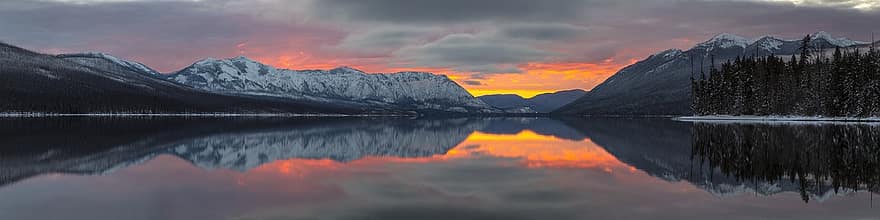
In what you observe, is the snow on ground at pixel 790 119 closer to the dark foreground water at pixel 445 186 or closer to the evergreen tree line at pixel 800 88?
the evergreen tree line at pixel 800 88

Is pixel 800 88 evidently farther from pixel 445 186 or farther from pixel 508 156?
pixel 445 186

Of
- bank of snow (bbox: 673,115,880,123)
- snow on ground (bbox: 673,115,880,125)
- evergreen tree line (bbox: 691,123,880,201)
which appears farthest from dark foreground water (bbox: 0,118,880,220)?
bank of snow (bbox: 673,115,880,123)

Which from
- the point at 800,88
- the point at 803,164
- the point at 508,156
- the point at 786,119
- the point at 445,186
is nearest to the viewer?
the point at 445,186

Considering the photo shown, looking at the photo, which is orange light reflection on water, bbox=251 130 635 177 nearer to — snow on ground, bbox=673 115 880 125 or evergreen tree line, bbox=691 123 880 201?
evergreen tree line, bbox=691 123 880 201

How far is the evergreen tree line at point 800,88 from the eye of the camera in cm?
11144

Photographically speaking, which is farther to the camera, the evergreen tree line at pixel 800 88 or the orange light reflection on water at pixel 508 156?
the evergreen tree line at pixel 800 88

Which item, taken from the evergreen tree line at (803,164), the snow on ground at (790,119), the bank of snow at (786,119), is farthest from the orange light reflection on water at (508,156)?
the bank of snow at (786,119)

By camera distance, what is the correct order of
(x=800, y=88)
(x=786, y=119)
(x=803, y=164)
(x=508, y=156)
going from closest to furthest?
(x=803, y=164) < (x=508, y=156) < (x=786, y=119) < (x=800, y=88)

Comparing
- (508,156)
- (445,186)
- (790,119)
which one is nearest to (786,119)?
(790,119)

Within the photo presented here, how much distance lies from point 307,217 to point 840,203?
16406 millimetres

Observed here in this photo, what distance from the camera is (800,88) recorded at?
412 feet

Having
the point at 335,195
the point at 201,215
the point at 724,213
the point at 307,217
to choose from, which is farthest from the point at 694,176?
the point at 201,215

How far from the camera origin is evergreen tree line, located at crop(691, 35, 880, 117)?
366 feet

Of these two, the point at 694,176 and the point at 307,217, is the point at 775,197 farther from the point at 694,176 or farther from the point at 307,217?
the point at 307,217
